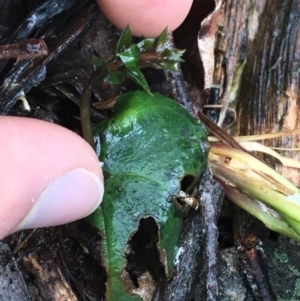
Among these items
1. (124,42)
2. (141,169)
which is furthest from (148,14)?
(141,169)

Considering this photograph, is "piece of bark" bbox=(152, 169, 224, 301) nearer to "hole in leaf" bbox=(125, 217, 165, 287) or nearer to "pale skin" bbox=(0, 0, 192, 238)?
"hole in leaf" bbox=(125, 217, 165, 287)

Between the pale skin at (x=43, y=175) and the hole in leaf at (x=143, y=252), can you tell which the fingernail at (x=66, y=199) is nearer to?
the pale skin at (x=43, y=175)

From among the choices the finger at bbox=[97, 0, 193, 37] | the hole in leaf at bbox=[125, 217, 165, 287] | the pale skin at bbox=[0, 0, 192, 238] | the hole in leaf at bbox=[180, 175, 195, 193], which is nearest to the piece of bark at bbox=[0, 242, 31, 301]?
the pale skin at bbox=[0, 0, 192, 238]

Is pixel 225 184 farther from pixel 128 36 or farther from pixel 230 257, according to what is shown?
pixel 128 36

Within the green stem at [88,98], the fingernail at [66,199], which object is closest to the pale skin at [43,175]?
the fingernail at [66,199]

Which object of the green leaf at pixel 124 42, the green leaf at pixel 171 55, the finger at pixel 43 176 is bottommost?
the finger at pixel 43 176

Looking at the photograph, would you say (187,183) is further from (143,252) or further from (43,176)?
(43,176)
